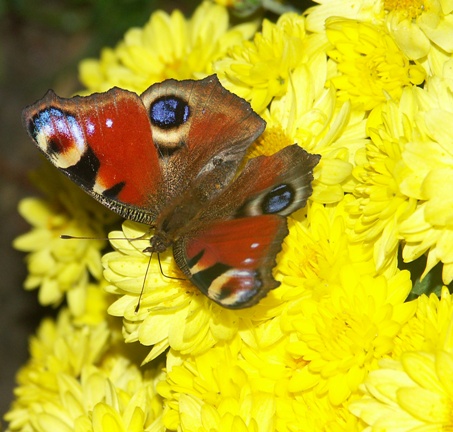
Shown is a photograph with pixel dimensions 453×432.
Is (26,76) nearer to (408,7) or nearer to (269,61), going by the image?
(269,61)

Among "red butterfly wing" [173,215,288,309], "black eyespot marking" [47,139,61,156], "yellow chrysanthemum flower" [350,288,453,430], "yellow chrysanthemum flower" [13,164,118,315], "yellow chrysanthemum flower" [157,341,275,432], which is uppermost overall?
"black eyespot marking" [47,139,61,156]

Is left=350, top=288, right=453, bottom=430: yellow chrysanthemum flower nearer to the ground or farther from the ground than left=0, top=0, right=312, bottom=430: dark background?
farther from the ground

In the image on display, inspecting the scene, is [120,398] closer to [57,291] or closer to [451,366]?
[57,291]

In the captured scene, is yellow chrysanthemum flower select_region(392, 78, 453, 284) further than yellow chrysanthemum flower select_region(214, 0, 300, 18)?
No

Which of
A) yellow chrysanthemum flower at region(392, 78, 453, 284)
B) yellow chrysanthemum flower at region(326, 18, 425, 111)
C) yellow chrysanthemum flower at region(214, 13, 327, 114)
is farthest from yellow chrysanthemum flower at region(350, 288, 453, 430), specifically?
yellow chrysanthemum flower at region(214, 13, 327, 114)

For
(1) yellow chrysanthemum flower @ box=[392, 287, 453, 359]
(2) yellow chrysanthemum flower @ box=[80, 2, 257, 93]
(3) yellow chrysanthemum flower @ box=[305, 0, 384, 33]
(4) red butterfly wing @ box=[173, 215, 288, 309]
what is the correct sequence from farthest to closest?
1. (2) yellow chrysanthemum flower @ box=[80, 2, 257, 93]
2. (3) yellow chrysanthemum flower @ box=[305, 0, 384, 33]
3. (1) yellow chrysanthemum flower @ box=[392, 287, 453, 359]
4. (4) red butterfly wing @ box=[173, 215, 288, 309]

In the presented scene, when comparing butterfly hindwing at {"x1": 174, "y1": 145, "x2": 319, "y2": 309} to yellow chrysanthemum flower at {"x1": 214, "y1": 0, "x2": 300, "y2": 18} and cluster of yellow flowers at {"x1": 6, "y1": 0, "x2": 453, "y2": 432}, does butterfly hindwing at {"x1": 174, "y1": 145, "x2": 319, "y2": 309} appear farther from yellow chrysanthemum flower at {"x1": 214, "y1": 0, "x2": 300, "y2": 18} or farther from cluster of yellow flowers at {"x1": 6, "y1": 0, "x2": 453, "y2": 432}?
yellow chrysanthemum flower at {"x1": 214, "y1": 0, "x2": 300, "y2": 18}

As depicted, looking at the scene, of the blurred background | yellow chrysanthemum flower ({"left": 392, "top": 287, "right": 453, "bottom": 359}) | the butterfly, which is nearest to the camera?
yellow chrysanthemum flower ({"left": 392, "top": 287, "right": 453, "bottom": 359})

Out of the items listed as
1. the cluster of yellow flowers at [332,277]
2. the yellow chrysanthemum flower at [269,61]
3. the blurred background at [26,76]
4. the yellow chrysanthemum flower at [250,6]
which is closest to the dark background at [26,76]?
the blurred background at [26,76]
